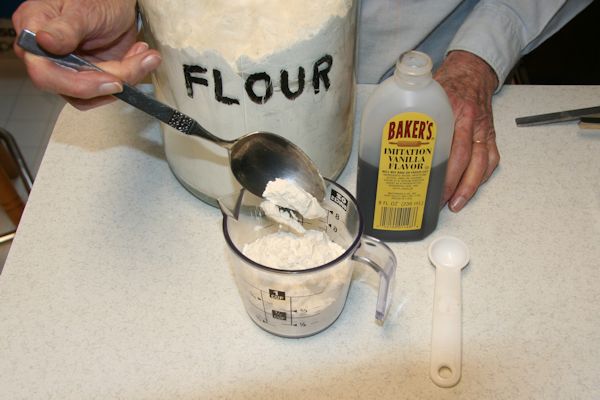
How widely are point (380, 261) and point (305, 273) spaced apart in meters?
0.09

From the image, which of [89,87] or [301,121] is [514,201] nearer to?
[301,121]

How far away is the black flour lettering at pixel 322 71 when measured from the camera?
0.58 metres

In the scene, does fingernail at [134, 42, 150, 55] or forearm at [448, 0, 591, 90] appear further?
forearm at [448, 0, 591, 90]

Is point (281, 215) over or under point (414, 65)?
under

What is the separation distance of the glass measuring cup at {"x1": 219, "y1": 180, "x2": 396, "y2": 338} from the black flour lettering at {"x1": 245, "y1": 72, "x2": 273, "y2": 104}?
10 centimetres

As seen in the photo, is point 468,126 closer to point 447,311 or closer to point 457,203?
point 457,203

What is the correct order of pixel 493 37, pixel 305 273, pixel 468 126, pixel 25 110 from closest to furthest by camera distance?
pixel 305 273 < pixel 468 126 < pixel 493 37 < pixel 25 110

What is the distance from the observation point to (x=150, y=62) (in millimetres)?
574

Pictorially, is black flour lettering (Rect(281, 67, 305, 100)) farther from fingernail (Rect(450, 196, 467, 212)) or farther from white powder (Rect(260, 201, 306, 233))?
fingernail (Rect(450, 196, 467, 212))

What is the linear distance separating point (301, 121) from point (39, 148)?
137 centimetres

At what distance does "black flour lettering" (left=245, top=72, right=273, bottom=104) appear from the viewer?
0.56 meters

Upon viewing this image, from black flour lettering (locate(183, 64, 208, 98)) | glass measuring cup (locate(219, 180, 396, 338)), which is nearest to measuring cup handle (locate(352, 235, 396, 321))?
glass measuring cup (locate(219, 180, 396, 338))

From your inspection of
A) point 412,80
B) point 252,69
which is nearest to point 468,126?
point 412,80

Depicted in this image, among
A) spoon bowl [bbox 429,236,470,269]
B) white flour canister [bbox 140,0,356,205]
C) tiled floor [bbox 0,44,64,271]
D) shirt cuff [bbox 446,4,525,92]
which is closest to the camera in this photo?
white flour canister [bbox 140,0,356,205]
